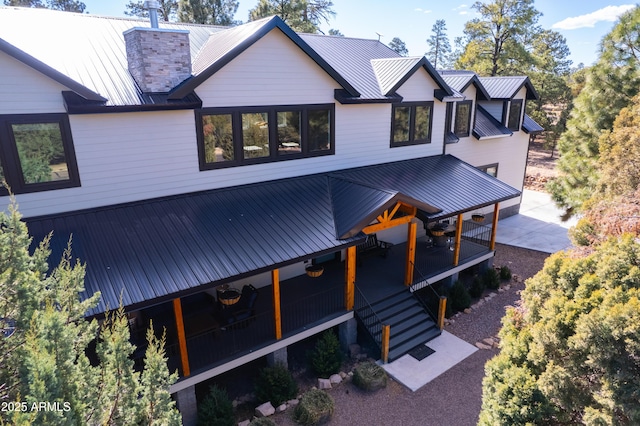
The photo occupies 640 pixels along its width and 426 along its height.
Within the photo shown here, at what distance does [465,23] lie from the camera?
32.7 m

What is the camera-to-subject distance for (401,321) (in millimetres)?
11656

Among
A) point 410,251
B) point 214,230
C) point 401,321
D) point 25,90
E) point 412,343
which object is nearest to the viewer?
point 25,90

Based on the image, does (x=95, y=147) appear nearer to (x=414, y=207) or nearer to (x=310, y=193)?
(x=310, y=193)

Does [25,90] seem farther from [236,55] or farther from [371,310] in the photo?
[371,310]

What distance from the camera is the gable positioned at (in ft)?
33.6

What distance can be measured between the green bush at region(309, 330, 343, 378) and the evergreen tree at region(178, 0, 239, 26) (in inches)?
1113

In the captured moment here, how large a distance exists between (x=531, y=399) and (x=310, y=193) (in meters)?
7.33

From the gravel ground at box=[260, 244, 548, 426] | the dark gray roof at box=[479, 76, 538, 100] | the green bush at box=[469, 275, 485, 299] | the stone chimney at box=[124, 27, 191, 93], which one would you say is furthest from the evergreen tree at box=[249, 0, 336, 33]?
the gravel ground at box=[260, 244, 548, 426]

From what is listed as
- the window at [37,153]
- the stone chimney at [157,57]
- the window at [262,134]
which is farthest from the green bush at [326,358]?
the stone chimney at [157,57]

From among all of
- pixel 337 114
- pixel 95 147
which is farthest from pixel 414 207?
pixel 95 147

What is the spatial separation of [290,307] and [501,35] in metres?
31.6

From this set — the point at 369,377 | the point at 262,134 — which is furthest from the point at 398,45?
the point at 369,377

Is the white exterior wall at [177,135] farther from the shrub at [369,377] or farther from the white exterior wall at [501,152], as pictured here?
the white exterior wall at [501,152]

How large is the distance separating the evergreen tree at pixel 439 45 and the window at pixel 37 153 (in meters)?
70.9
